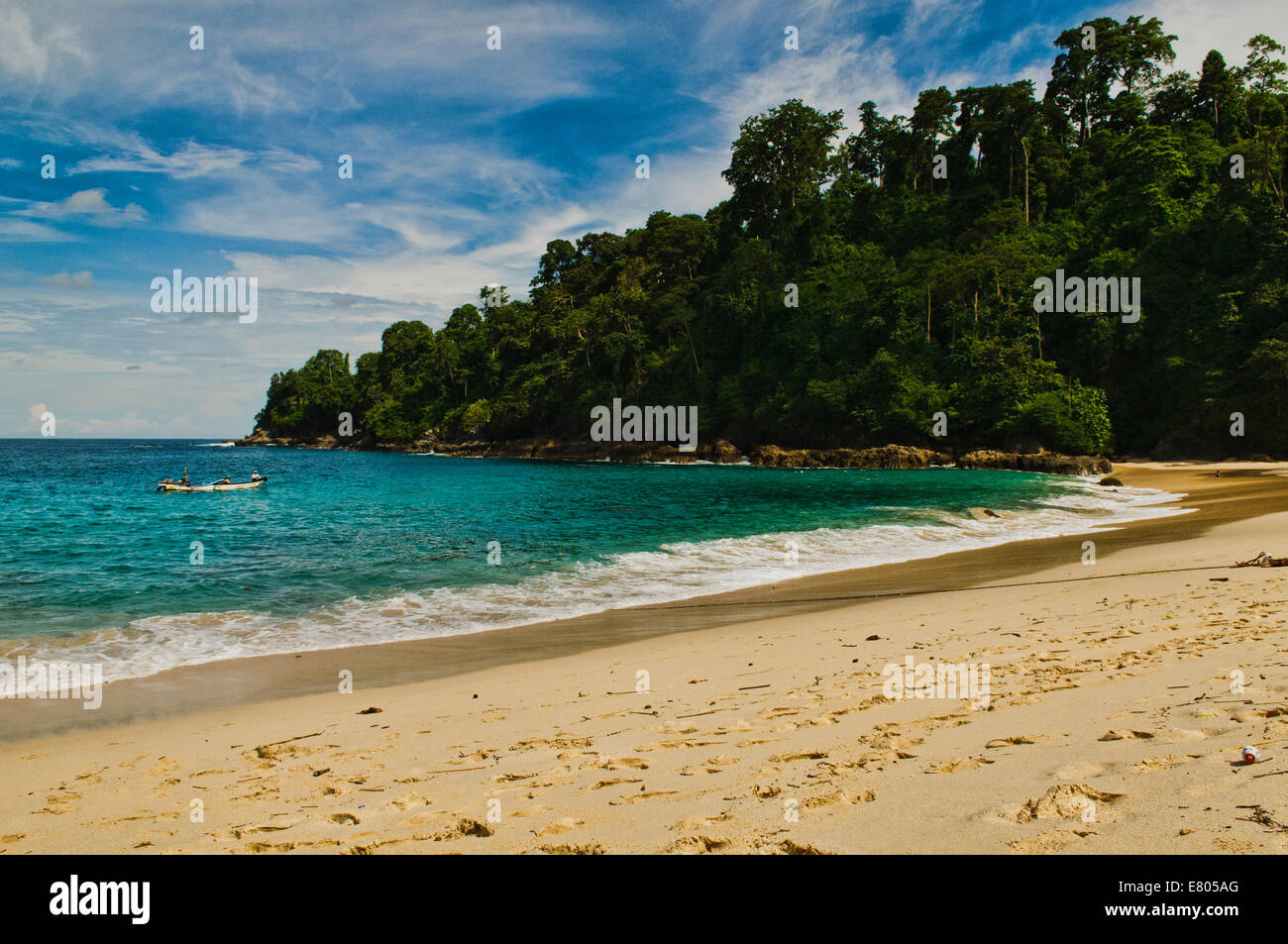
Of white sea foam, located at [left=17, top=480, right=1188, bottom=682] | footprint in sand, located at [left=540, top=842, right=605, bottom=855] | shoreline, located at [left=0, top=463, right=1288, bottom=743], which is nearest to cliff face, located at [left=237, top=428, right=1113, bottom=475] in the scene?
white sea foam, located at [left=17, top=480, right=1188, bottom=682]

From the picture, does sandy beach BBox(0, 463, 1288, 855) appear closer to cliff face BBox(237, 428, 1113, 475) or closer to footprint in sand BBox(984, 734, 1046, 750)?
footprint in sand BBox(984, 734, 1046, 750)

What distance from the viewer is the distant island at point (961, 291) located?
44438 mm

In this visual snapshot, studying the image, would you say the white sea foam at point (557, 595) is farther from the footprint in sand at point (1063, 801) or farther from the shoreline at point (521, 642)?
the footprint in sand at point (1063, 801)

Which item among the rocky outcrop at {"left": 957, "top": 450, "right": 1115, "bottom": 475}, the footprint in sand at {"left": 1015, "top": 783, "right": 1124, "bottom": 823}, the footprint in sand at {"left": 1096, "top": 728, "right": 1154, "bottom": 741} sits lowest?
the footprint in sand at {"left": 1096, "top": 728, "right": 1154, "bottom": 741}

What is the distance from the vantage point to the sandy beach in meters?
3.08

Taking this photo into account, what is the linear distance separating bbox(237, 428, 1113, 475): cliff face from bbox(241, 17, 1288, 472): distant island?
0.40 metres

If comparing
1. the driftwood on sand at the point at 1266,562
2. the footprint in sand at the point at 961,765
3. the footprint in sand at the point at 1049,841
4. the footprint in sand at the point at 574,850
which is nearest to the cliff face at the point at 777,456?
the driftwood on sand at the point at 1266,562

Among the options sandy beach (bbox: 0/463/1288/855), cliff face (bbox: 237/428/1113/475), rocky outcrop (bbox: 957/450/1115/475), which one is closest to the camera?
sandy beach (bbox: 0/463/1288/855)

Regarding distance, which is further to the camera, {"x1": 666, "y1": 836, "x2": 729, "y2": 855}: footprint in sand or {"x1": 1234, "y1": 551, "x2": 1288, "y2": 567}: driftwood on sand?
{"x1": 1234, "y1": 551, "x2": 1288, "y2": 567}: driftwood on sand

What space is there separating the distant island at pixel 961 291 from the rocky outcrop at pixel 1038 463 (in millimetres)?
521

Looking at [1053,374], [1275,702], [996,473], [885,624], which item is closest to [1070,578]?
[885,624]
